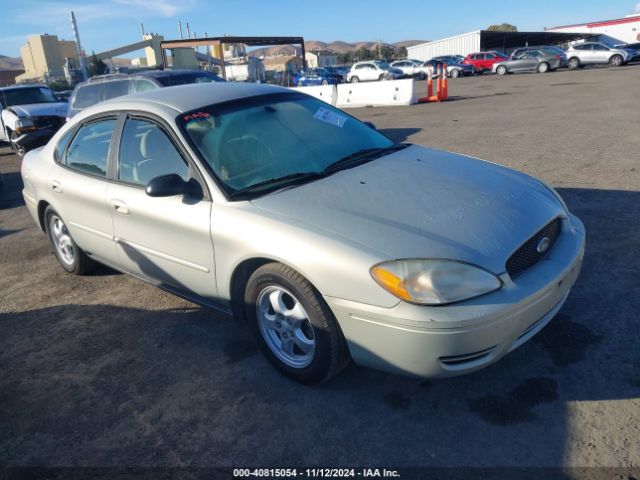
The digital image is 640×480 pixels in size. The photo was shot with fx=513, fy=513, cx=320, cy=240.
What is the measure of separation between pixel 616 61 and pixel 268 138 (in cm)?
3401

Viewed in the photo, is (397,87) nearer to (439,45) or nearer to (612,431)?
(612,431)

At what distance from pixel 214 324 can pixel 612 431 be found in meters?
2.57

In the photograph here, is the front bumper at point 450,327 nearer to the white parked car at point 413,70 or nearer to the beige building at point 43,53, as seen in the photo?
the white parked car at point 413,70

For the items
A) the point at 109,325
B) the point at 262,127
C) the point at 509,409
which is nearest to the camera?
Answer: the point at 509,409

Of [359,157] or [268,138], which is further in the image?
[359,157]

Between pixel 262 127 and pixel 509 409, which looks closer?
pixel 509 409

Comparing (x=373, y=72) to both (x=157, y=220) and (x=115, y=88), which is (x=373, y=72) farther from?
(x=157, y=220)

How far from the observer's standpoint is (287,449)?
2516 millimetres

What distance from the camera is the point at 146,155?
3615 millimetres

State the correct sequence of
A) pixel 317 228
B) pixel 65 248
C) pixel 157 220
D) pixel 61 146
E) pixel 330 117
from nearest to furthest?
1. pixel 317 228
2. pixel 157 220
3. pixel 330 117
4. pixel 61 146
5. pixel 65 248

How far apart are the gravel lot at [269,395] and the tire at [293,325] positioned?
0.48 ft

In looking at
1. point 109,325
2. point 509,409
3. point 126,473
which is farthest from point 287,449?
point 109,325

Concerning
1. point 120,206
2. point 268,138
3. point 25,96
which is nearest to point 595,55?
point 25,96

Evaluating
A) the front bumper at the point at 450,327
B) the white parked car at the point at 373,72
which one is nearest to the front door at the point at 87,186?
the front bumper at the point at 450,327
